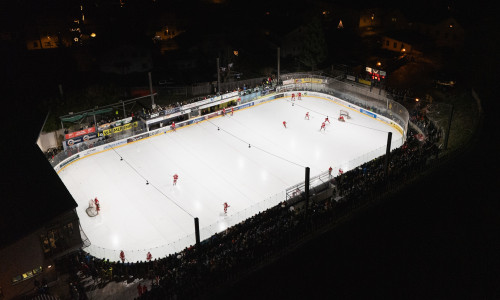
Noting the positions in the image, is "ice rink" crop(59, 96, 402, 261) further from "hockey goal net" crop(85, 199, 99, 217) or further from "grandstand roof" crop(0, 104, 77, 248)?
"grandstand roof" crop(0, 104, 77, 248)

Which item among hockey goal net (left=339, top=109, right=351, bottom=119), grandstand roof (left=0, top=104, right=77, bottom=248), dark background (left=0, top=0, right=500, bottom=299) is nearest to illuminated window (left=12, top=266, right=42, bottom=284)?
grandstand roof (left=0, top=104, right=77, bottom=248)

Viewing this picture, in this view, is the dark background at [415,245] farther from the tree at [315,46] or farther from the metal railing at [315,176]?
the tree at [315,46]

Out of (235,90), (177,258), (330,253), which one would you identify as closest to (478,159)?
(330,253)

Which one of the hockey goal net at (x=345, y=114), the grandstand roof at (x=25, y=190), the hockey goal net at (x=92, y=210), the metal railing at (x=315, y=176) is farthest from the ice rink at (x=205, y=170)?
the grandstand roof at (x=25, y=190)

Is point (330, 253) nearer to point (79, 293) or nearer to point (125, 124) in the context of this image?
point (79, 293)

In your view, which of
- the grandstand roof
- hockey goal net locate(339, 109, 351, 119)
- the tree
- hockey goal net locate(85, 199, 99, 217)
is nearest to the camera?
the grandstand roof

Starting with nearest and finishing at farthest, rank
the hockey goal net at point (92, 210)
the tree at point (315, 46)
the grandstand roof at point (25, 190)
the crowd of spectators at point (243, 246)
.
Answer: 1. the grandstand roof at point (25, 190)
2. the crowd of spectators at point (243, 246)
3. the hockey goal net at point (92, 210)
4. the tree at point (315, 46)
